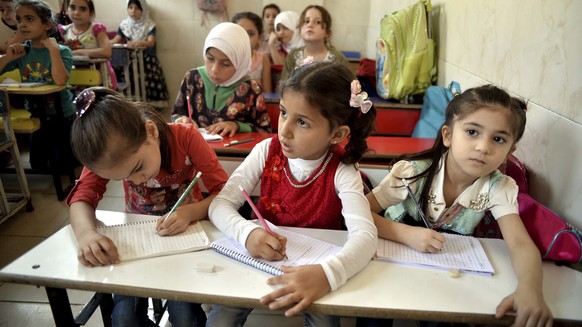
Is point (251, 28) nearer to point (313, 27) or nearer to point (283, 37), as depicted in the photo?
point (313, 27)

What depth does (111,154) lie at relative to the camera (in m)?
1.04

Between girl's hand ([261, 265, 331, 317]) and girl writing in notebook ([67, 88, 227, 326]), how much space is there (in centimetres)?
38

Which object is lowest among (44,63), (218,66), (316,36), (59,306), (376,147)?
(59,306)

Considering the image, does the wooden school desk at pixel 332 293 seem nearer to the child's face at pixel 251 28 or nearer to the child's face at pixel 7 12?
the child's face at pixel 251 28

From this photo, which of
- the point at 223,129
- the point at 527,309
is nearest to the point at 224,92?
the point at 223,129

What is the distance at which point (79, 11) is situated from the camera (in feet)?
12.9

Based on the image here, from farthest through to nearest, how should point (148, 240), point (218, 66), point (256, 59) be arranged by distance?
point (256, 59), point (218, 66), point (148, 240)

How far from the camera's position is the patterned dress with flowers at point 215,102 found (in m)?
2.30

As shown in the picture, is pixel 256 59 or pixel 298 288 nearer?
pixel 298 288

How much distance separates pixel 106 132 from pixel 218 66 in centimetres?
127

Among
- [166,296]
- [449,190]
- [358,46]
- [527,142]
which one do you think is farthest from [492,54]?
[358,46]

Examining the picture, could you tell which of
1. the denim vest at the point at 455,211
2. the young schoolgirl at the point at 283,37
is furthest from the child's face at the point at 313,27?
the denim vest at the point at 455,211

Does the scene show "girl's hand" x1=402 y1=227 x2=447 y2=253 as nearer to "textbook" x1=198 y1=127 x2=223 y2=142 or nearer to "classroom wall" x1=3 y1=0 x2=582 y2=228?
"classroom wall" x1=3 y1=0 x2=582 y2=228

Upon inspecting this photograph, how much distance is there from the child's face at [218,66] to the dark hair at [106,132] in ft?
3.78
